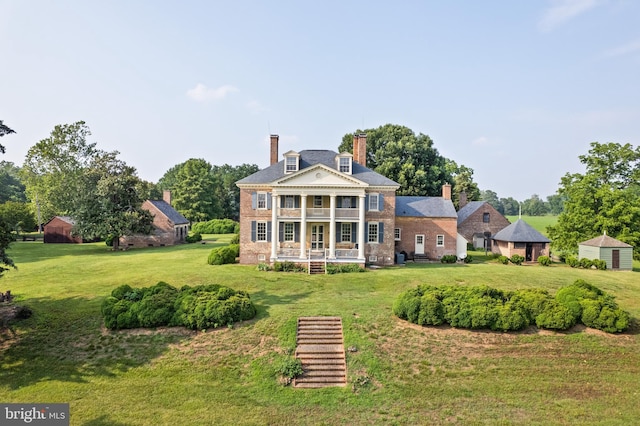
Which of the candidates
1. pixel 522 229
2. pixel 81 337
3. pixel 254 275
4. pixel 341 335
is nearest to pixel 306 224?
pixel 254 275

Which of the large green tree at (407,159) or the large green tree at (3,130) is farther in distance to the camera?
the large green tree at (407,159)

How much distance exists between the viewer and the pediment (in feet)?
94.7

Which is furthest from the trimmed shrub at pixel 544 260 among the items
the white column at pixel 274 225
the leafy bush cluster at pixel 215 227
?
the leafy bush cluster at pixel 215 227

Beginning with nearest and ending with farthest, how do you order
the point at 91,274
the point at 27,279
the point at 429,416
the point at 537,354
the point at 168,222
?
the point at 429,416
the point at 537,354
the point at 27,279
the point at 91,274
the point at 168,222

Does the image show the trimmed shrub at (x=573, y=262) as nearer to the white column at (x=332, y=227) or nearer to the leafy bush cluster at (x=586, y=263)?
the leafy bush cluster at (x=586, y=263)

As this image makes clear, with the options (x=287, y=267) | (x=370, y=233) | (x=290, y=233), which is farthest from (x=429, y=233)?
(x=287, y=267)

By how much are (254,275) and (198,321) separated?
9.14 meters

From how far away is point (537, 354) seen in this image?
1546cm

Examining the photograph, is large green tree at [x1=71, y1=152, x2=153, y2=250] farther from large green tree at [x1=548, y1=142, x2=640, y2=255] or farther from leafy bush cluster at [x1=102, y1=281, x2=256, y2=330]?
large green tree at [x1=548, y1=142, x2=640, y2=255]

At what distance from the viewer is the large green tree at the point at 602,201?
1325 inches

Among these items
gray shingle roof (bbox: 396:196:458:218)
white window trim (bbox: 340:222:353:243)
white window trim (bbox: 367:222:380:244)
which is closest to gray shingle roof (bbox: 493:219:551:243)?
gray shingle roof (bbox: 396:196:458:218)

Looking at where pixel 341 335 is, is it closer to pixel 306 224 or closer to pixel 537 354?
pixel 537 354

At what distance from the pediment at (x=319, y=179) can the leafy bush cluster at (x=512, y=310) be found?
40.1ft

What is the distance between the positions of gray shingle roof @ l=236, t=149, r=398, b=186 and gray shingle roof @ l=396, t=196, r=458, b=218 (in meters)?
4.20
